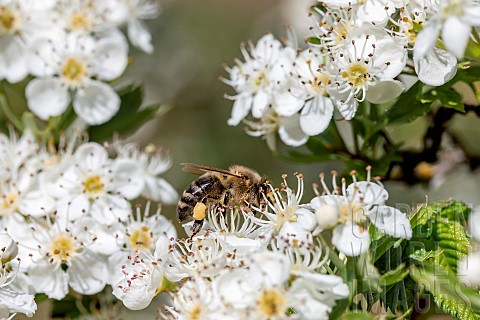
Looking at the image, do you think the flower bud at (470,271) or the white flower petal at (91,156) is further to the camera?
the white flower petal at (91,156)

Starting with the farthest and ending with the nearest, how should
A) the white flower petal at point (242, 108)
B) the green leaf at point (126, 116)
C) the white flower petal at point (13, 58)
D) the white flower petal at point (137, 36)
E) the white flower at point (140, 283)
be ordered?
the white flower petal at point (137, 36), the green leaf at point (126, 116), the white flower petal at point (13, 58), the white flower petal at point (242, 108), the white flower at point (140, 283)

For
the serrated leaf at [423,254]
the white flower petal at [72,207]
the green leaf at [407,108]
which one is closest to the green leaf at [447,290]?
the serrated leaf at [423,254]

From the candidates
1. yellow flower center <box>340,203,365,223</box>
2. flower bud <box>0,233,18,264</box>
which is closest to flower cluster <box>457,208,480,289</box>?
yellow flower center <box>340,203,365,223</box>

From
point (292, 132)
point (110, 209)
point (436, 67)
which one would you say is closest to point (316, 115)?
point (292, 132)

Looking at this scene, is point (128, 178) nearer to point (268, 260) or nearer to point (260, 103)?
point (260, 103)

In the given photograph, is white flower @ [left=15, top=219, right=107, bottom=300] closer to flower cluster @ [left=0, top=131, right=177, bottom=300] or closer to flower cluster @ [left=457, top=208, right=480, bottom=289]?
flower cluster @ [left=0, top=131, right=177, bottom=300]

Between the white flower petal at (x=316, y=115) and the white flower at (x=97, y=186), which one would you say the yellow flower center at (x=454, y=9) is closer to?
the white flower petal at (x=316, y=115)

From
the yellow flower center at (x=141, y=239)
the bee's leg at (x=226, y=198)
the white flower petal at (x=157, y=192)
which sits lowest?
the white flower petal at (x=157, y=192)
